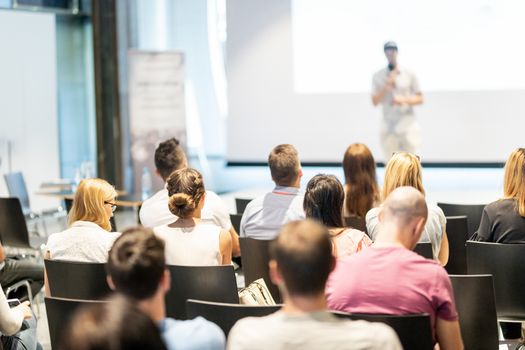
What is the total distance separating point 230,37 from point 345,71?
5.03ft

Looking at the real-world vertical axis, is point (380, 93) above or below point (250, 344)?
above

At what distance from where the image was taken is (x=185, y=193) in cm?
416

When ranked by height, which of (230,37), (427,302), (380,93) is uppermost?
(230,37)

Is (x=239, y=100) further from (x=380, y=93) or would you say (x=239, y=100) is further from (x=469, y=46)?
(x=469, y=46)

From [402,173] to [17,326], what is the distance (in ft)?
6.61

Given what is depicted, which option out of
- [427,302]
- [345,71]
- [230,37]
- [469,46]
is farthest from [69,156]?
[427,302]

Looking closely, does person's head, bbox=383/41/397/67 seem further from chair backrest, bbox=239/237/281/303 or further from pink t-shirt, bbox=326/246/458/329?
pink t-shirt, bbox=326/246/458/329

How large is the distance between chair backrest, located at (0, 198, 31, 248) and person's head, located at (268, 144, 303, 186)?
2.10 meters

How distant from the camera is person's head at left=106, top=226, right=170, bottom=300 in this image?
223 centimetres

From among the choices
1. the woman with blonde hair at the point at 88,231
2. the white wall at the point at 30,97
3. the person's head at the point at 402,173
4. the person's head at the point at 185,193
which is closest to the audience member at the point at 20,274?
the woman with blonde hair at the point at 88,231

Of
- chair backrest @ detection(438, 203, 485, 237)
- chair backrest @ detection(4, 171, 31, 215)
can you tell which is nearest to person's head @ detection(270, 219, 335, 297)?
chair backrest @ detection(438, 203, 485, 237)

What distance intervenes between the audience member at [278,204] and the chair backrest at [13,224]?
1966 mm

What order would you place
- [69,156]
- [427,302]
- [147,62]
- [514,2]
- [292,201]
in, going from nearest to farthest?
[427,302]
[292,201]
[514,2]
[147,62]
[69,156]

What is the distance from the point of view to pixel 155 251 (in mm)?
2291
